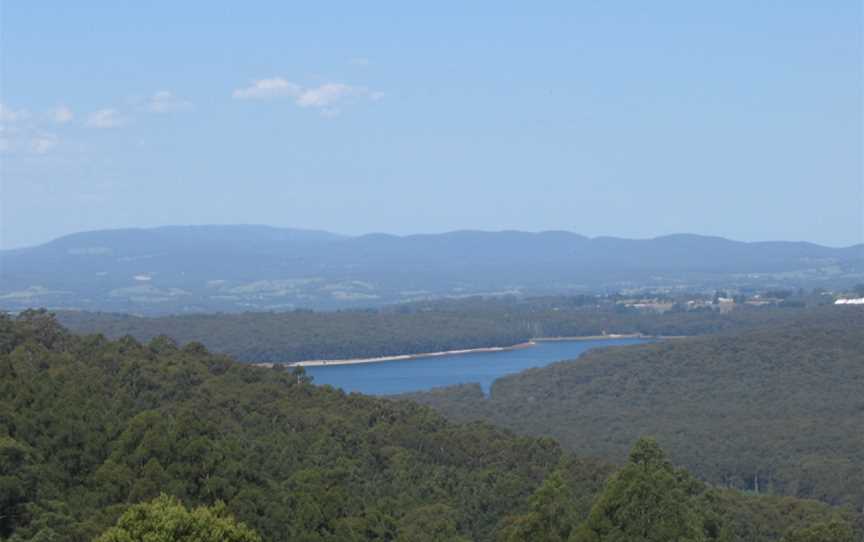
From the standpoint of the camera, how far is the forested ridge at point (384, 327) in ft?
368

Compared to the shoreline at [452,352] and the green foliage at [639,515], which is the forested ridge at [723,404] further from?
the shoreline at [452,352]

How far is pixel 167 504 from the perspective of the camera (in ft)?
47.8

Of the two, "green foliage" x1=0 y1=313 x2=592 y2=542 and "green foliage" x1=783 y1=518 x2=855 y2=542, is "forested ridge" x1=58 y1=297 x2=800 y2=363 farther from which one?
"green foliage" x1=783 y1=518 x2=855 y2=542

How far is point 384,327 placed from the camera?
130 m

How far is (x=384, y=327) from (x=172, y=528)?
117m

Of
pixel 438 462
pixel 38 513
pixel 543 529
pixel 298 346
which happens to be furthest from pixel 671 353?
pixel 38 513

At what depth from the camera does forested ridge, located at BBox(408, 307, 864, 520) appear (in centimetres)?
4922

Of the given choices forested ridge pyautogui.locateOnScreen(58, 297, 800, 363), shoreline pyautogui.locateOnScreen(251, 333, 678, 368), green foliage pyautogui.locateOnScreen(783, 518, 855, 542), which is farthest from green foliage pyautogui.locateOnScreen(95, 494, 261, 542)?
shoreline pyautogui.locateOnScreen(251, 333, 678, 368)

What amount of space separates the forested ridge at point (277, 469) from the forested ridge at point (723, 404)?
13.9 metres

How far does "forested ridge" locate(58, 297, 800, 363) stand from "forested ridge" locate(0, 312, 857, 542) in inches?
2517

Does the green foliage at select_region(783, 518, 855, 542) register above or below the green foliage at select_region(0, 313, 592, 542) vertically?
below

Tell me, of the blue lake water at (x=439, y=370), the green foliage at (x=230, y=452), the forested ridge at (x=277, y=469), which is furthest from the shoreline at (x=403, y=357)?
the forested ridge at (x=277, y=469)

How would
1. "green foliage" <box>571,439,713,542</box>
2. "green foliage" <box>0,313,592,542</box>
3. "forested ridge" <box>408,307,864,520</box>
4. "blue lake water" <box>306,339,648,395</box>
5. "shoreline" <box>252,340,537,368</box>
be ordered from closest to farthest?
"green foliage" <box>0,313,592,542</box>, "green foliage" <box>571,439,713,542</box>, "forested ridge" <box>408,307,864,520</box>, "blue lake water" <box>306,339,648,395</box>, "shoreline" <box>252,340,537,368</box>

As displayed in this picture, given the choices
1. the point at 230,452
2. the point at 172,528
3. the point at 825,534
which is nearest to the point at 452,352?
the point at 230,452
